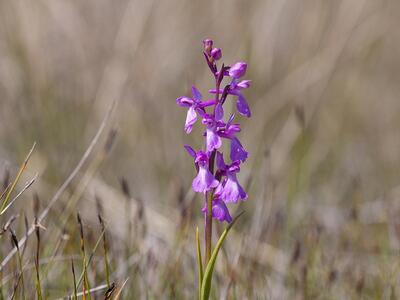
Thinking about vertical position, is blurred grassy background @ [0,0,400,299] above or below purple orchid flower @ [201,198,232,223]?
above

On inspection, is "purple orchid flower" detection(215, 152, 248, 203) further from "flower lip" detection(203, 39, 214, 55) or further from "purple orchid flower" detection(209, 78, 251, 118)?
"flower lip" detection(203, 39, 214, 55)

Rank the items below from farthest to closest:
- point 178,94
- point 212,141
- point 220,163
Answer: point 178,94
point 220,163
point 212,141

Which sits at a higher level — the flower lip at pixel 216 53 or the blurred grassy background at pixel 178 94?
the blurred grassy background at pixel 178 94

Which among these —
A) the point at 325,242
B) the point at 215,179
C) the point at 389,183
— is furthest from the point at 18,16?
the point at 215,179

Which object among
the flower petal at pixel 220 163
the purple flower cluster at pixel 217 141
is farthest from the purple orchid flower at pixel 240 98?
the flower petal at pixel 220 163

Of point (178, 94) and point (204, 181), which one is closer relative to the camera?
point (204, 181)

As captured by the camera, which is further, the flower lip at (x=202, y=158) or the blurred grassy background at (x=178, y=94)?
the blurred grassy background at (x=178, y=94)

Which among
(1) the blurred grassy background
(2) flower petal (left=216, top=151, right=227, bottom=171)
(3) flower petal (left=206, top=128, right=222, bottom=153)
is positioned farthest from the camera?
(1) the blurred grassy background

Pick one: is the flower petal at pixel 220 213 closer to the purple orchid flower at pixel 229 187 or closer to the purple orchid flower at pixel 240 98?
the purple orchid flower at pixel 229 187

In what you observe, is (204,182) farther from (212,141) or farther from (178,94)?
(178,94)

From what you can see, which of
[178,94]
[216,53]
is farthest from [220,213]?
[178,94]

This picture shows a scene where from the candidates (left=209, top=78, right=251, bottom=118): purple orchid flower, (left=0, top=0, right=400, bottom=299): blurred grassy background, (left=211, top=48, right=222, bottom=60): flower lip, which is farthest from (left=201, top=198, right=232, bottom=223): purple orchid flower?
(left=0, top=0, right=400, bottom=299): blurred grassy background

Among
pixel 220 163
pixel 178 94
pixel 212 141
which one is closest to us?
pixel 212 141

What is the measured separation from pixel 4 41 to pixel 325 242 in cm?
249
